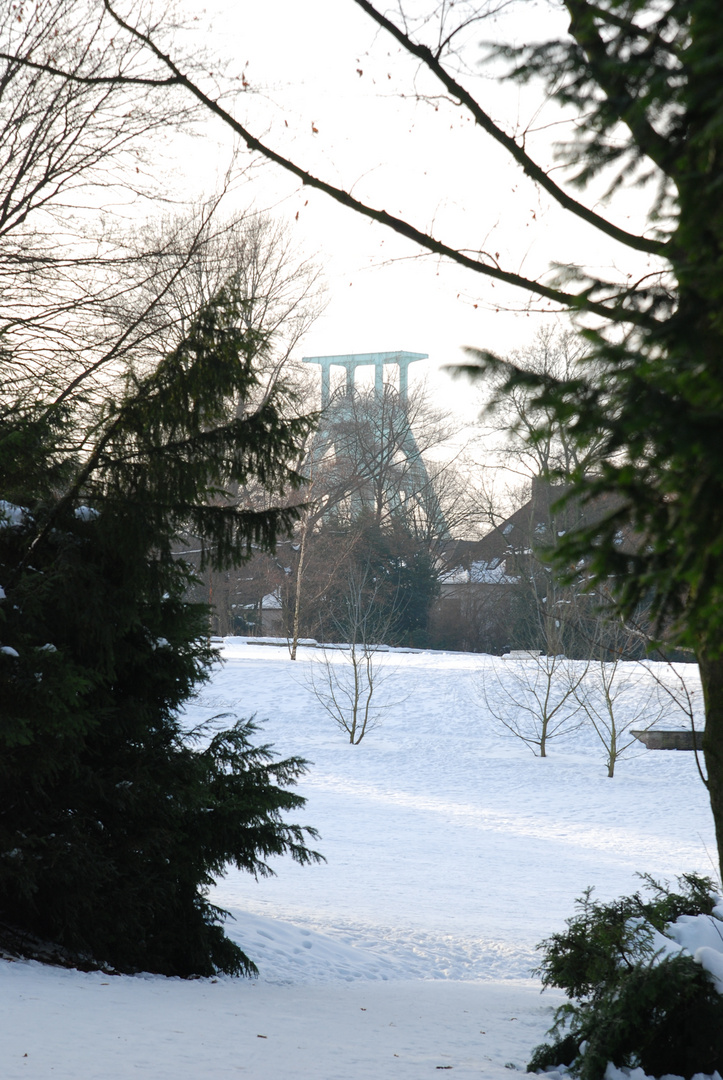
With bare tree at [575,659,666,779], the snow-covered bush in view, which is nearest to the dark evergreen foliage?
the snow-covered bush

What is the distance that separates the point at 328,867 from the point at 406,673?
47.2ft

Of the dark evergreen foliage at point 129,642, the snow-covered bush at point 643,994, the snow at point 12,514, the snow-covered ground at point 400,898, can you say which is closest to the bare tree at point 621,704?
the snow-covered ground at point 400,898

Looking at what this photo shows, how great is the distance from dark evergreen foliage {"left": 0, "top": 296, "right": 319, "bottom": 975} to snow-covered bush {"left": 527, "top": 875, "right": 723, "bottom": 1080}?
108 inches

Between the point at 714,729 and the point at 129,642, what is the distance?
417 cm

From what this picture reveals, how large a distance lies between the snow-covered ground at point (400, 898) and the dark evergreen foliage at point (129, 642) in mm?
460

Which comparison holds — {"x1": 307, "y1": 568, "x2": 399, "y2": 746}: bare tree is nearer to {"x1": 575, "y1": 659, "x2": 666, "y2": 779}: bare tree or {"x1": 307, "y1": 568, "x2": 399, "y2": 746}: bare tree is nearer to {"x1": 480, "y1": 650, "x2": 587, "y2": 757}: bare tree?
{"x1": 480, "y1": 650, "x2": 587, "y2": 757}: bare tree

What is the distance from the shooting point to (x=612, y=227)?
367 cm

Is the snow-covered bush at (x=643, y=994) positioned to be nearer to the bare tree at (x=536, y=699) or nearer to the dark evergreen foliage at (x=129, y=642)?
the dark evergreen foliage at (x=129, y=642)

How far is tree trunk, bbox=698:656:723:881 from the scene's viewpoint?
3266mm

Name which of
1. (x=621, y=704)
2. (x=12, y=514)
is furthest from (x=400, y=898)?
(x=621, y=704)

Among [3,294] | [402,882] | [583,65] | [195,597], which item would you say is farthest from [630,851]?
[195,597]

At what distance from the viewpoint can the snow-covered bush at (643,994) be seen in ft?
13.6

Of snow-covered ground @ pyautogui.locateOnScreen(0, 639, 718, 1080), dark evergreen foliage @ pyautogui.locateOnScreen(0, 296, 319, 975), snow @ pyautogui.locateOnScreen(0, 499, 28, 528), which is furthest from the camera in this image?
snow @ pyautogui.locateOnScreen(0, 499, 28, 528)

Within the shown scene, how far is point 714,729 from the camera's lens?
3.36 metres
